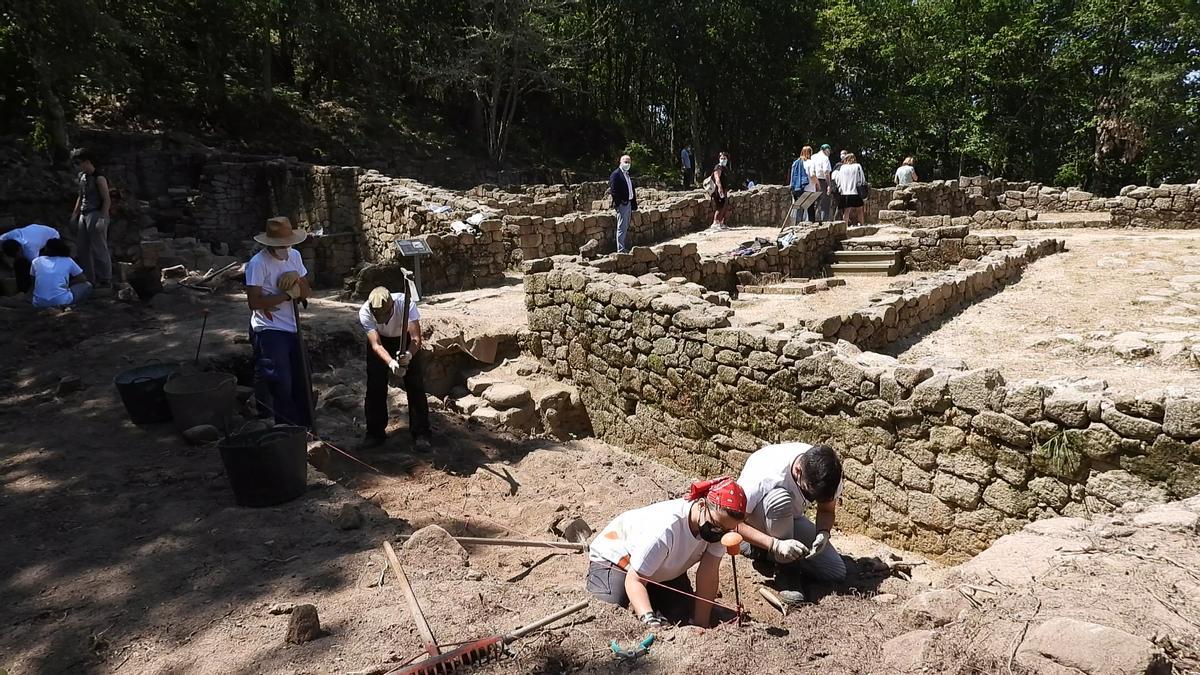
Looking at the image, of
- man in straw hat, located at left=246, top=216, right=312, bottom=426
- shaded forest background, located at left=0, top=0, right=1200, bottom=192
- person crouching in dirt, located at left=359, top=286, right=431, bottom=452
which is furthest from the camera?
shaded forest background, located at left=0, top=0, right=1200, bottom=192

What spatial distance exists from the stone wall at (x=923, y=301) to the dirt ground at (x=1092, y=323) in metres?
0.17

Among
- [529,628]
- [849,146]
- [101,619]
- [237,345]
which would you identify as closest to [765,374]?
[529,628]

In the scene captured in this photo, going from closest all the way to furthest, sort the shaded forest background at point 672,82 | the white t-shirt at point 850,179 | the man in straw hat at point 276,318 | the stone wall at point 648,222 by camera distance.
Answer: the man in straw hat at point 276,318 → the stone wall at point 648,222 → the white t-shirt at point 850,179 → the shaded forest background at point 672,82

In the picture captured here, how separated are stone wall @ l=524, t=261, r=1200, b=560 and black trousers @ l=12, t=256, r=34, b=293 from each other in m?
7.45

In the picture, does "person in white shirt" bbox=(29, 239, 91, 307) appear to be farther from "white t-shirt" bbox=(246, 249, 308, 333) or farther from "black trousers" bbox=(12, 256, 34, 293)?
"white t-shirt" bbox=(246, 249, 308, 333)

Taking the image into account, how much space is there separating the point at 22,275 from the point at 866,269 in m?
12.7

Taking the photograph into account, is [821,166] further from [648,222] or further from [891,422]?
[891,422]

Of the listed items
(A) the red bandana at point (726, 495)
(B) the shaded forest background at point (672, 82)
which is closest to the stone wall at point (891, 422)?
(A) the red bandana at point (726, 495)

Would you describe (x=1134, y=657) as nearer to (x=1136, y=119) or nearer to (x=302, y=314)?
(x=302, y=314)

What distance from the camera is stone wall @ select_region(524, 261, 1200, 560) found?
4.26 m

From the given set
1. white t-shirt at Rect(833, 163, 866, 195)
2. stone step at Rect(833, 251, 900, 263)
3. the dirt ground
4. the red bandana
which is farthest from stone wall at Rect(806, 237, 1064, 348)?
the red bandana

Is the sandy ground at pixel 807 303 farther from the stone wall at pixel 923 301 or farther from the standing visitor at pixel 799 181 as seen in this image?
the standing visitor at pixel 799 181

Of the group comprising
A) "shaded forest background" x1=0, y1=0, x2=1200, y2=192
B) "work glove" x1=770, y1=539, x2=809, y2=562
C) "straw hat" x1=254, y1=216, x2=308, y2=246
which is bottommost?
"work glove" x1=770, y1=539, x2=809, y2=562

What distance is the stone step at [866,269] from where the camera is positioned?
45.0ft
